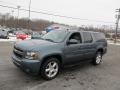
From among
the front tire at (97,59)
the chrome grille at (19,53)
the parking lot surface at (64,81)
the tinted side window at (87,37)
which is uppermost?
the tinted side window at (87,37)

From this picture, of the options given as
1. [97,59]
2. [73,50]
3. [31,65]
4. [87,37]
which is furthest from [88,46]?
[31,65]

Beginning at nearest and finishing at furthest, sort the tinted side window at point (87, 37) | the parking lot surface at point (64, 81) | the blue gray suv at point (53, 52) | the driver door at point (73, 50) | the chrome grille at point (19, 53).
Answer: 1. the parking lot surface at point (64, 81)
2. the blue gray suv at point (53, 52)
3. the chrome grille at point (19, 53)
4. the driver door at point (73, 50)
5. the tinted side window at point (87, 37)

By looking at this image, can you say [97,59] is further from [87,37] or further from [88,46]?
[87,37]

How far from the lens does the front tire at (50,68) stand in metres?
4.99

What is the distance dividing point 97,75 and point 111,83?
0.84 meters

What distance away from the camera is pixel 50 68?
5219mm

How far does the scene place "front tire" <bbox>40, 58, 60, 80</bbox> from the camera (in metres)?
4.99

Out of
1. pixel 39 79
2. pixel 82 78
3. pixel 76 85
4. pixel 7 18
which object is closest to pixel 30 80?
pixel 39 79

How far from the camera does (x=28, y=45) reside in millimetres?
4953

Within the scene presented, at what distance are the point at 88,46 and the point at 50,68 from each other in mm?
2245

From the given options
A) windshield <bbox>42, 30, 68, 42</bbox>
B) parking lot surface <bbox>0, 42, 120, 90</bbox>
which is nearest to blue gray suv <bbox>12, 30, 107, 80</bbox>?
windshield <bbox>42, 30, 68, 42</bbox>

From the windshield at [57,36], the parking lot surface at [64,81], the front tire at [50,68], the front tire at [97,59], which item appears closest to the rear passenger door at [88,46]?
the front tire at [97,59]

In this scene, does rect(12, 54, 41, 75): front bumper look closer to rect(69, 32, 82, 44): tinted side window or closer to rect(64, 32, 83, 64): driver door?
rect(64, 32, 83, 64): driver door

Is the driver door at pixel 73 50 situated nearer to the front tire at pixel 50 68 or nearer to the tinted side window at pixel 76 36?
the tinted side window at pixel 76 36
